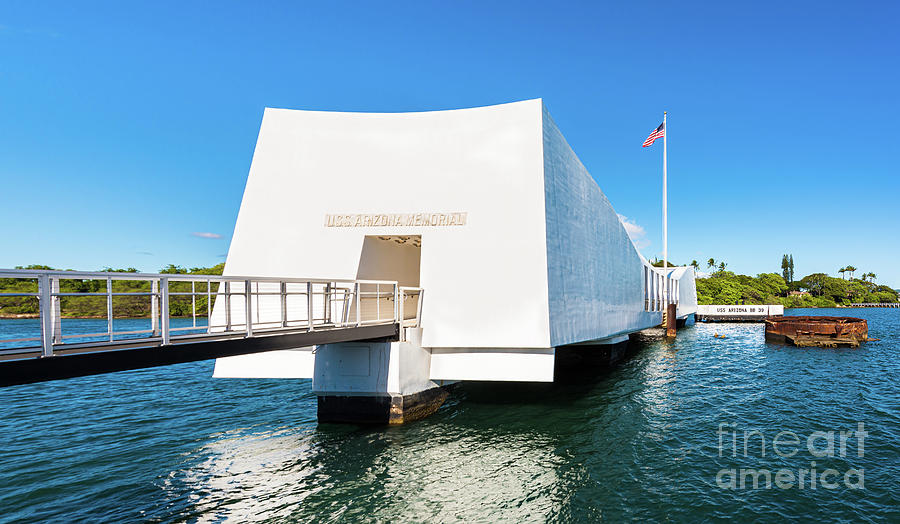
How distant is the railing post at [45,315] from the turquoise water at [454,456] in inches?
149

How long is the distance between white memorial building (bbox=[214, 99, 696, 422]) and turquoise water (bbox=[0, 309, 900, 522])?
4.97ft

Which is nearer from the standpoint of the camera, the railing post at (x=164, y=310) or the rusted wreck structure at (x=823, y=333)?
Answer: the railing post at (x=164, y=310)

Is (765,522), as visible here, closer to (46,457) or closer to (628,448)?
(628,448)

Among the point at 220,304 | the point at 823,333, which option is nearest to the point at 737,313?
the point at 823,333

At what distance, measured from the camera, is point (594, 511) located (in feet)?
27.6

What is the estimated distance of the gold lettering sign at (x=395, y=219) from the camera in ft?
48.0

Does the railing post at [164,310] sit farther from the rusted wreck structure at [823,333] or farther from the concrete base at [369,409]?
the rusted wreck structure at [823,333]

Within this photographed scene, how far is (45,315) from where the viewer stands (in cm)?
615

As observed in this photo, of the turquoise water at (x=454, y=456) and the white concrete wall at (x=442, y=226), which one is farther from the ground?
the white concrete wall at (x=442, y=226)

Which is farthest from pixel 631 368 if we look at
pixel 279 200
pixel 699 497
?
pixel 279 200

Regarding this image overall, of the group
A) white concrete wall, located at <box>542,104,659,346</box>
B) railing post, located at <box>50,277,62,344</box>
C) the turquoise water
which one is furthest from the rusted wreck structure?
railing post, located at <box>50,277,62,344</box>

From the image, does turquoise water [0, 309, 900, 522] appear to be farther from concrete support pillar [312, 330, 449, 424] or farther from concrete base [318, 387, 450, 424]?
concrete support pillar [312, 330, 449, 424]

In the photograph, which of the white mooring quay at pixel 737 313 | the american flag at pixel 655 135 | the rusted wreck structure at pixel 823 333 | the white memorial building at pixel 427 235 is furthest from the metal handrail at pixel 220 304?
the white mooring quay at pixel 737 313

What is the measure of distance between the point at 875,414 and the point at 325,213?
18.6 meters
